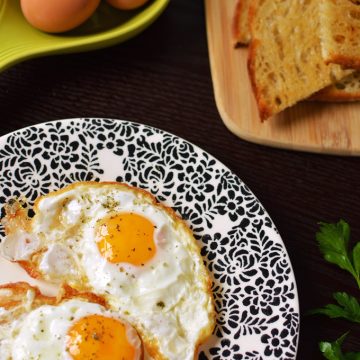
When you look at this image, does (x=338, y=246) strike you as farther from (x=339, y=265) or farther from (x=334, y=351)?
(x=334, y=351)

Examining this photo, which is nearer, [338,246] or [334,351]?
[334,351]

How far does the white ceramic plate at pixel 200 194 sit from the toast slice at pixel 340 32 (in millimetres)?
696

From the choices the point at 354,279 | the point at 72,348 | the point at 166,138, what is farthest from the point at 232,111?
the point at 72,348

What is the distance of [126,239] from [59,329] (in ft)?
1.36

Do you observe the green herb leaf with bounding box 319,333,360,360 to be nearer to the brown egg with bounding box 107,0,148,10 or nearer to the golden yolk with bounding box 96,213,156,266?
the golden yolk with bounding box 96,213,156,266

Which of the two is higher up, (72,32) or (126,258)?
(72,32)

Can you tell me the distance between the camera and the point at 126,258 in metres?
2.50

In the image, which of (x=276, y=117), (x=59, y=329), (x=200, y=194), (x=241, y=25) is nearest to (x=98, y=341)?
(x=59, y=329)

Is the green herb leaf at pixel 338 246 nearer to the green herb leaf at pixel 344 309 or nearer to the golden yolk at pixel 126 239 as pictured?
the green herb leaf at pixel 344 309

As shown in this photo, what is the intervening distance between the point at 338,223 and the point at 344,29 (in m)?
0.86

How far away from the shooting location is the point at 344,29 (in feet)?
9.51

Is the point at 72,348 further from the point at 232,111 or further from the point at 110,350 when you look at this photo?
the point at 232,111

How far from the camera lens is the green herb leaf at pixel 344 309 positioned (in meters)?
2.53

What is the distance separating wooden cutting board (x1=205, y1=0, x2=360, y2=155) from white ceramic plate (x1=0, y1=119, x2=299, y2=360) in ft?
0.95
